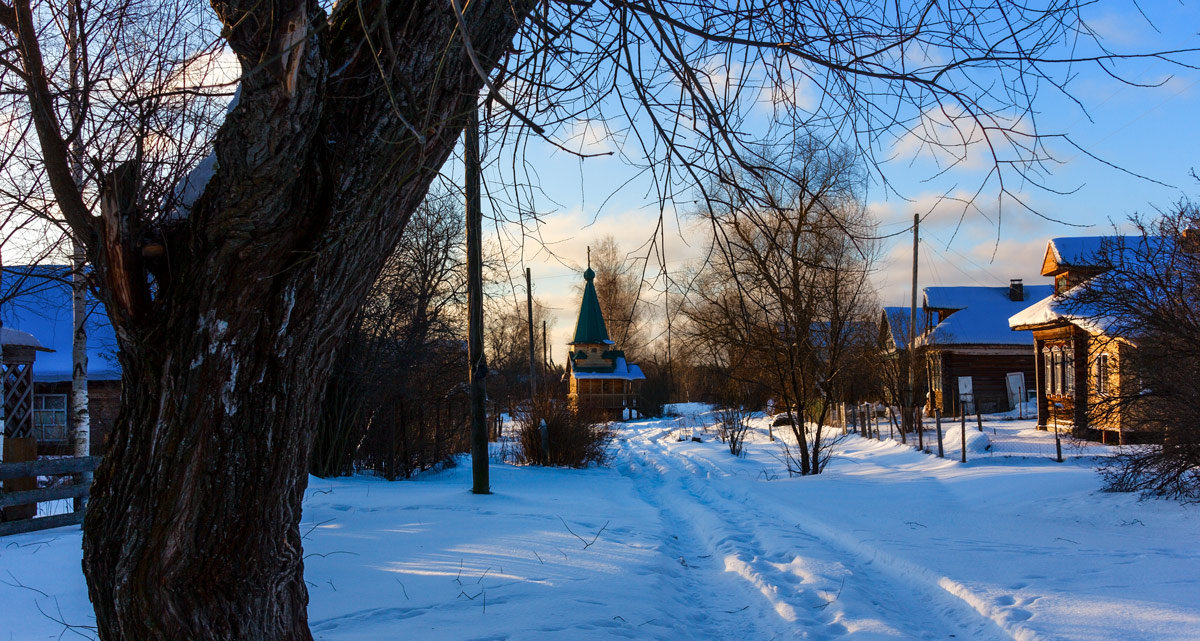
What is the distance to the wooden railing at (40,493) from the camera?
8.31 meters

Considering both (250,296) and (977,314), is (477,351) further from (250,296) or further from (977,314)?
(977,314)

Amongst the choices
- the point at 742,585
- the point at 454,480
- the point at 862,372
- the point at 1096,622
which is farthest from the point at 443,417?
the point at 862,372

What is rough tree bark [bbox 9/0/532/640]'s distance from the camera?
2.40 meters

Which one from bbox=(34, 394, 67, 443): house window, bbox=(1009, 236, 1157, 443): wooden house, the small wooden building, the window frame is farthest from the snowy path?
the small wooden building

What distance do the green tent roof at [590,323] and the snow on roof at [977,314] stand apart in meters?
17.6

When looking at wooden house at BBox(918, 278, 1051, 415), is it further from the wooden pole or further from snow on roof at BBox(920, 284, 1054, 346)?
the wooden pole

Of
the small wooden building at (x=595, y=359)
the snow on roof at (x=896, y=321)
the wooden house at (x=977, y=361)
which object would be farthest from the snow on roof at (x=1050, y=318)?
the small wooden building at (x=595, y=359)

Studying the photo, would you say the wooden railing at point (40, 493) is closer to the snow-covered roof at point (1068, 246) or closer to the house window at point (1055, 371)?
the house window at point (1055, 371)

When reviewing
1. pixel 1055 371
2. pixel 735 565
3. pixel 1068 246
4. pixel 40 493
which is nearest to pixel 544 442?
pixel 40 493

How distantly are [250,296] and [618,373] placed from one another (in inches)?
1598

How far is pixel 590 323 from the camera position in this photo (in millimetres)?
42844

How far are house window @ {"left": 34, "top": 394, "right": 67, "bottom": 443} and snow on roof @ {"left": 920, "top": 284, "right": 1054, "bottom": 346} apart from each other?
29.9 meters

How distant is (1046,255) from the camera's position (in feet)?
79.5

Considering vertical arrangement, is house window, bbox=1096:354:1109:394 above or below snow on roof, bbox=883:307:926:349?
below
